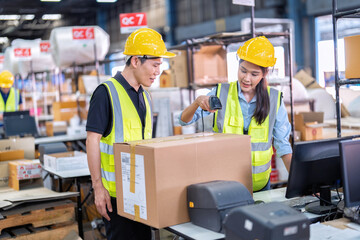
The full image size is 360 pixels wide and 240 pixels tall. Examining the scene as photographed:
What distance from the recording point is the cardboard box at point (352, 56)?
333 cm

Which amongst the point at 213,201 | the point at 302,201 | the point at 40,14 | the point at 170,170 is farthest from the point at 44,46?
the point at 40,14

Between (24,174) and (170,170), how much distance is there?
257 centimetres

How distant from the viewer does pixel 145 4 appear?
851 inches

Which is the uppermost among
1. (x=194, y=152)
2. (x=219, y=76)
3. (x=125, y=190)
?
(x=219, y=76)

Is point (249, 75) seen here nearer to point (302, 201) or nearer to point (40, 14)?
point (302, 201)

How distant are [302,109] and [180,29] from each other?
12653 mm

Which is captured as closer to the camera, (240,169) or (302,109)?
(240,169)

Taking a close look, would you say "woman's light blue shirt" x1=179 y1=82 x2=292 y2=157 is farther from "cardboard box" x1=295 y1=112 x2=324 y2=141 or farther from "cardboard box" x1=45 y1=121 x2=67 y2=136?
"cardboard box" x1=45 y1=121 x2=67 y2=136

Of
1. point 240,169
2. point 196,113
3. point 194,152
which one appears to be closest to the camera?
point 194,152

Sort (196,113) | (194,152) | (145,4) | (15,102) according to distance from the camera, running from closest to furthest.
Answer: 1. (194,152)
2. (196,113)
3. (15,102)
4. (145,4)

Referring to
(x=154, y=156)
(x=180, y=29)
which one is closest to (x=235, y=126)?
(x=154, y=156)

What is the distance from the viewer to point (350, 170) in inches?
91.0

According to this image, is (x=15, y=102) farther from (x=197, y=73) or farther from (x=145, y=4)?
(x=145, y=4)

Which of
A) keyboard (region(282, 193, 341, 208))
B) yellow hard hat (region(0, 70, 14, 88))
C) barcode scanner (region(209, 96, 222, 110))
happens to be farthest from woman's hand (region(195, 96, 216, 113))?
yellow hard hat (region(0, 70, 14, 88))
